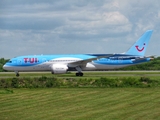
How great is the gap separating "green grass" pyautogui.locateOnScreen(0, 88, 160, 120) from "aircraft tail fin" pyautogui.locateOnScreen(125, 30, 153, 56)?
115 feet

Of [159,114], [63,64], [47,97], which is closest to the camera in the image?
[159,114]

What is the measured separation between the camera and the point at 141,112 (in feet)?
67.8

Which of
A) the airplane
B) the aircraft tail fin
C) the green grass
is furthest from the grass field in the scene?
the aircraft tail fin

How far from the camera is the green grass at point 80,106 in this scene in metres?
19.8

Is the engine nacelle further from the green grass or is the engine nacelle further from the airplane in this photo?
the green grass

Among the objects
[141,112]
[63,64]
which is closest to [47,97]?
[141,112]

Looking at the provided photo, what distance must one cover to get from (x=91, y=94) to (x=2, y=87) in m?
10.3

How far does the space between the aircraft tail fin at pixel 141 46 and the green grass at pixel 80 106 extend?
35.1 meters

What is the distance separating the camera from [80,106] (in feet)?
75.9

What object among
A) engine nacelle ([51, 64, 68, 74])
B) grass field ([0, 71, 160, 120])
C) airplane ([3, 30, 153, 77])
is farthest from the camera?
airplane ([3, 30, 153, 77])

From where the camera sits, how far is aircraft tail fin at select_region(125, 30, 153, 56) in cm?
6372

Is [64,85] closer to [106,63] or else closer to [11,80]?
[11,80]

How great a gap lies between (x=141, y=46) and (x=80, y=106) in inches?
1665

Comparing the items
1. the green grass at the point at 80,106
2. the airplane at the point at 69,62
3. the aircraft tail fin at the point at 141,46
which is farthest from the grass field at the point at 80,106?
the aircraft tail fin at the point at 141,46
